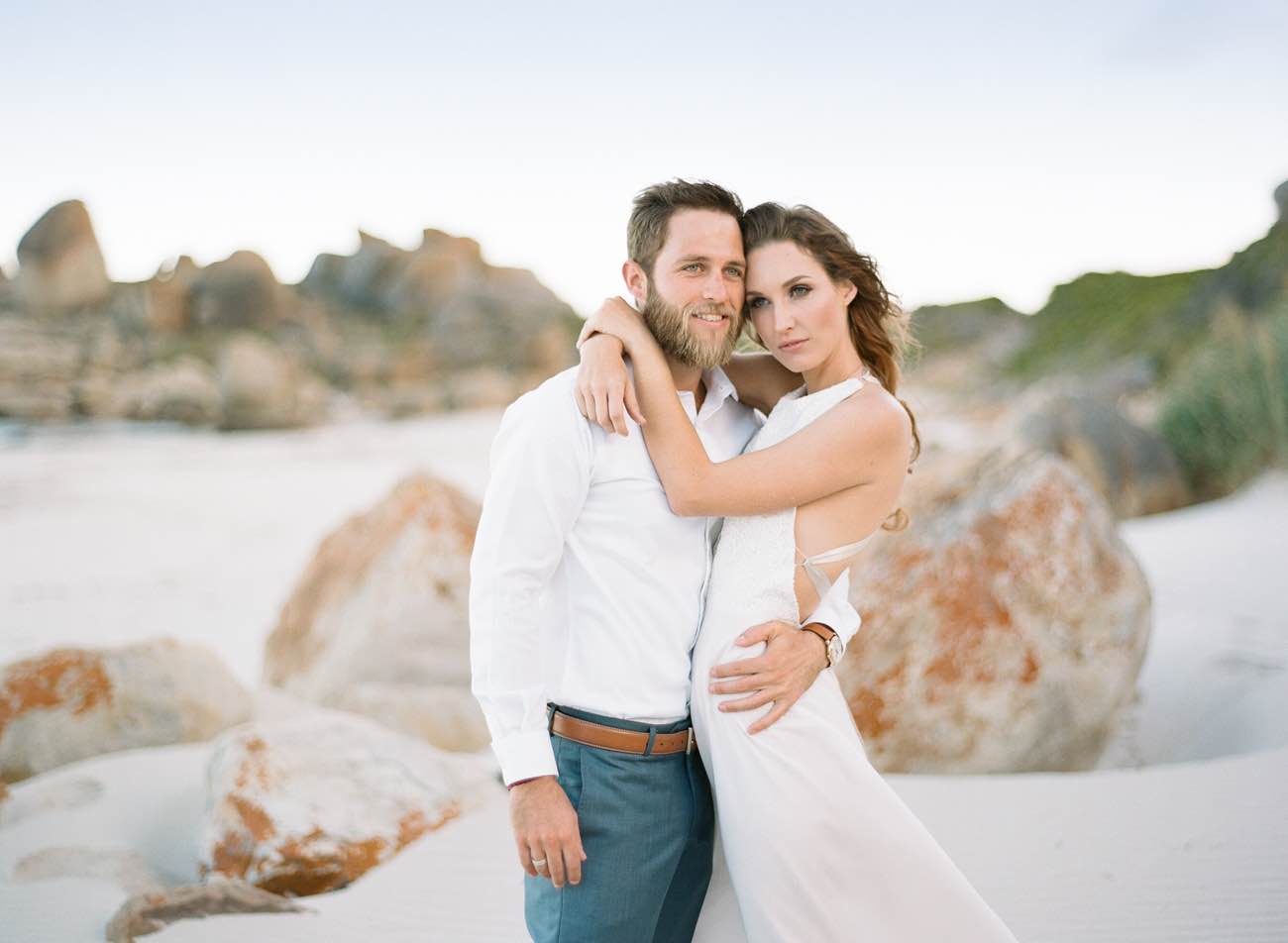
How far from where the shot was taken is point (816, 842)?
2.09m

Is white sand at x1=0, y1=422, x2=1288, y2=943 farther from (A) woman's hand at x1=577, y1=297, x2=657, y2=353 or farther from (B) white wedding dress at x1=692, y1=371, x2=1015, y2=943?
(A) woman's hand at x1=577, y1=297, x2=657, y2=353

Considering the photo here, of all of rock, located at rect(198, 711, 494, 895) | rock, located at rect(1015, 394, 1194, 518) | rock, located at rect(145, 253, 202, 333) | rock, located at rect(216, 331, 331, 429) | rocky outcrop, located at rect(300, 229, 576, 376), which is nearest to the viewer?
rock, located at rect(198, 711, 494, 895)

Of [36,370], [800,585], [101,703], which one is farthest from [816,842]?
[36,370]

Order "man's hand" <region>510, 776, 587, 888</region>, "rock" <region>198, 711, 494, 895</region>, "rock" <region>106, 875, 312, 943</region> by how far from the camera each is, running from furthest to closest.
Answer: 1. "rock" <region>198, 711, 494, 895</region>
2. "rock" <region>106, 875, 312, 943</region>
3. "man's hand" <region>510, 776, 587, 888</region>

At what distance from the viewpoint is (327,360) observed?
40.3 metres

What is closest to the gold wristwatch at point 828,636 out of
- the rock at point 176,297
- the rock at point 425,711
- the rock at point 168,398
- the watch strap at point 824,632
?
the watch strap at point 824,632

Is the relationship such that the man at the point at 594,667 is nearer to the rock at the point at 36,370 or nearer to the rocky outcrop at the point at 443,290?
the rock at the point at 36,370

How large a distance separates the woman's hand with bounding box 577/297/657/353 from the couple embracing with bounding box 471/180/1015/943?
0.03ft

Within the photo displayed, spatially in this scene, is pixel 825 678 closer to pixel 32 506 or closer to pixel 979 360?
pixel 32 506

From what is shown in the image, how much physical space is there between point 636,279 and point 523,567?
0.85 metres

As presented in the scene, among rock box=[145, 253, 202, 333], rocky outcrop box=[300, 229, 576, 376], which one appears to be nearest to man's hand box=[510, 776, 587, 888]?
rocky outcrop box=[300, 229, 576, 376]

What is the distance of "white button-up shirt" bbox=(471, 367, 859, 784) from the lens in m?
2.05

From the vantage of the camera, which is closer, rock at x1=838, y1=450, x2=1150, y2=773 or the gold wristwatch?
the gold wristwatch

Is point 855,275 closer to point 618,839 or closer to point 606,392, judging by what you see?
point 606,392
